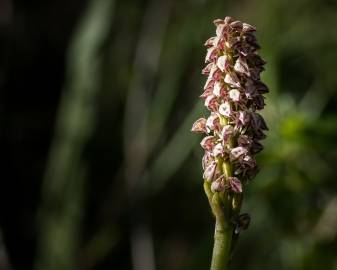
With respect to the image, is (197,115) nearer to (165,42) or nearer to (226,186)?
(165,42)

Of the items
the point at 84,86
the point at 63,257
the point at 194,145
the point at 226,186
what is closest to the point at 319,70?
the point at 194,145

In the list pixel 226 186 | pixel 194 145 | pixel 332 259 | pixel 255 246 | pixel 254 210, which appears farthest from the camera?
pixel 255 246

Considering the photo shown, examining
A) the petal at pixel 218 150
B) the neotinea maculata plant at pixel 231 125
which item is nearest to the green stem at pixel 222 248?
the neotinea maculata plant at pixel 231 125

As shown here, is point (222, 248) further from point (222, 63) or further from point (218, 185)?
point (222, 63)

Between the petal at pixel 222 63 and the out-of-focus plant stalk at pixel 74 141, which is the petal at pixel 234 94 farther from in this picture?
the out-of-focus plant stalk at pixel 74 141

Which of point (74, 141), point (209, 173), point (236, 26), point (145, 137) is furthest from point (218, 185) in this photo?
point (145, 137)

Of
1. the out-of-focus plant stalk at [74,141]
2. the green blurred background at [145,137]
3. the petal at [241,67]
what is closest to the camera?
the petal at [241,67]
